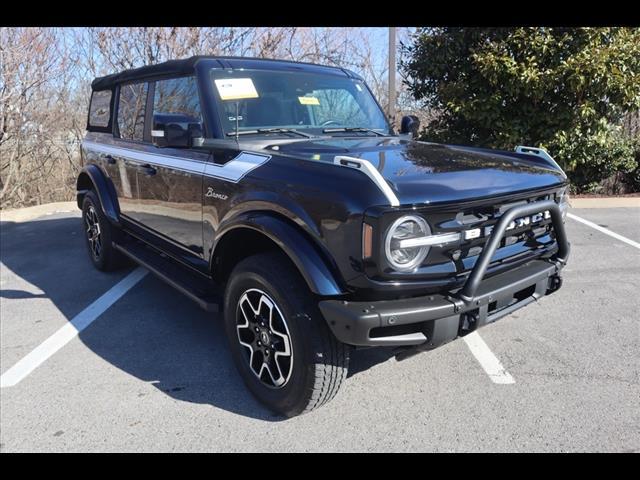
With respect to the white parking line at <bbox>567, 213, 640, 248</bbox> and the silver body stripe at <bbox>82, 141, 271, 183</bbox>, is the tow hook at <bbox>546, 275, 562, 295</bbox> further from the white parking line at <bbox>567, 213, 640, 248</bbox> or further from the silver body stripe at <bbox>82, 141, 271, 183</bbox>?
the white parking line at <bbox>567, 213, 640, 248</bbox>

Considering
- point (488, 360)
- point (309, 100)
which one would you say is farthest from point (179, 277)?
point (488, 360)

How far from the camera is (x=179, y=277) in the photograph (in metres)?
3.44

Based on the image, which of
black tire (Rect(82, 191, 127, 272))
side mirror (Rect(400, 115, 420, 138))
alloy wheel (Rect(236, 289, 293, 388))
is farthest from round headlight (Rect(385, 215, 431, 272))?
black tire (Rect(82, 191, 127, 272))

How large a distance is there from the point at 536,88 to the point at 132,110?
6414 mm

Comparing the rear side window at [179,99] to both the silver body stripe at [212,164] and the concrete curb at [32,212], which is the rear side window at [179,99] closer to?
the silver body stripe at [212,164]

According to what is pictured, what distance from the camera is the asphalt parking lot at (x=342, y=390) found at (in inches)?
94.4

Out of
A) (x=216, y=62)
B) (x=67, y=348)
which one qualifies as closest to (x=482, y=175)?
(x=216, y=62)

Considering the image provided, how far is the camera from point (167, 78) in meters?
3.64

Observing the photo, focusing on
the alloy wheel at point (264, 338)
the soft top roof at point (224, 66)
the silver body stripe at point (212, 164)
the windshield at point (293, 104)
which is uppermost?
the soft top roof at point (224, 66)

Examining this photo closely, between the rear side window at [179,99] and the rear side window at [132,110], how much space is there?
270mm

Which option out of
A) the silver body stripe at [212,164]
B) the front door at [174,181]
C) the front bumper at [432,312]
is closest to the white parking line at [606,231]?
the front bumper at [432,312]

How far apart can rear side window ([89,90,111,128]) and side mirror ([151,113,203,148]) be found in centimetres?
202

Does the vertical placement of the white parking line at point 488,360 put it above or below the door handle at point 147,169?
below

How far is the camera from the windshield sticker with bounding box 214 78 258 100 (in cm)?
308
